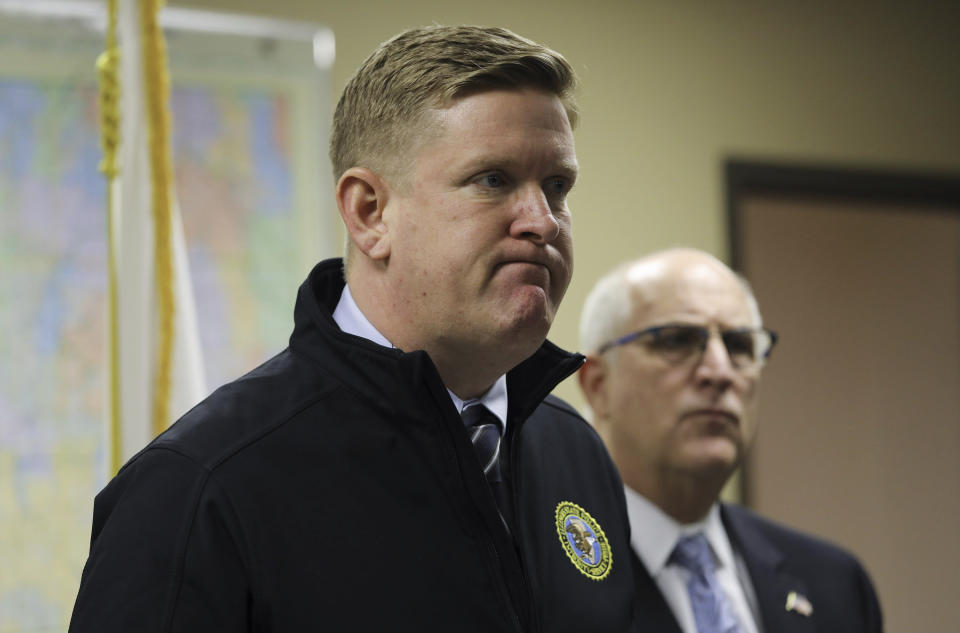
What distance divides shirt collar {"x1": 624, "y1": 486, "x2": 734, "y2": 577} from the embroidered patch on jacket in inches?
17.7

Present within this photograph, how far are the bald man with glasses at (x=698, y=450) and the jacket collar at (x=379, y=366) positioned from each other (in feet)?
1.95

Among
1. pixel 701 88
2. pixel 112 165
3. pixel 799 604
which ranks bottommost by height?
pixel 799 604

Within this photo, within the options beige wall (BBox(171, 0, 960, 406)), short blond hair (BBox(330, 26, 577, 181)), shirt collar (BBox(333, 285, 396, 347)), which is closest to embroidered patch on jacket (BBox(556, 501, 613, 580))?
shirt collar (BBox(333, 285, 396, 347))

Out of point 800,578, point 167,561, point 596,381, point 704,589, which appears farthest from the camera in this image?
point 596,381

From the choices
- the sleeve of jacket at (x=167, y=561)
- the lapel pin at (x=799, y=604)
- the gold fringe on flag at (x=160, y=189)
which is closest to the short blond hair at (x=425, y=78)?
the sleeve of jacket at (x=167, y=561)

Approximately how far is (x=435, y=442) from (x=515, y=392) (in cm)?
16

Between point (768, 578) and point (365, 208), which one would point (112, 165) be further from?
point (768, 578)

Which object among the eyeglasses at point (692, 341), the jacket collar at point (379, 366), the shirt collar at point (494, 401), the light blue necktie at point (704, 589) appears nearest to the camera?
the jacket collar at point (379, 366)

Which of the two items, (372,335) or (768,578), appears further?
(768,578)

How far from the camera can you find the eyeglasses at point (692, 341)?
70.4 inches

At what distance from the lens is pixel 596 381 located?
187cm

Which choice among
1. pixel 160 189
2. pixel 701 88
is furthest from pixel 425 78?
pixel 701 88

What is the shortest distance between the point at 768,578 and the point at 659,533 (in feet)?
0.66

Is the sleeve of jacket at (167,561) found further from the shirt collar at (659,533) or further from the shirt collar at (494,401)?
the shirt collar at (659,533)
